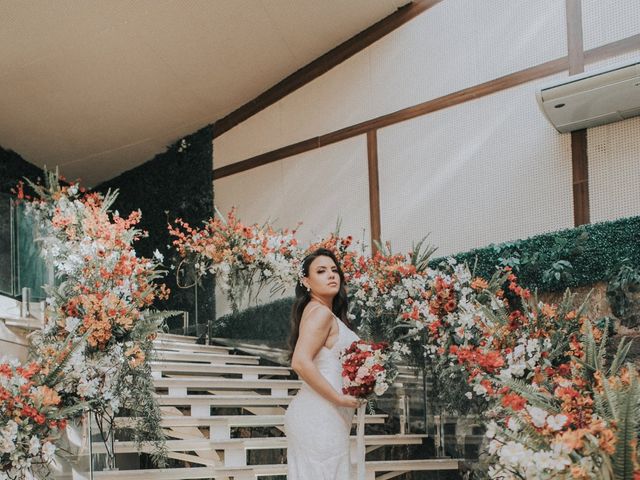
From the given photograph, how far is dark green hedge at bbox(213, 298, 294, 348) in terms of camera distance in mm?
9078

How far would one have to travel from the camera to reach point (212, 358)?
9.17 meters

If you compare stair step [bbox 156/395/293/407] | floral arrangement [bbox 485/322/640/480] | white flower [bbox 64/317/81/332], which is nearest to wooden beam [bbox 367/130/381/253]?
stair step [bbox 156/395/293/407]

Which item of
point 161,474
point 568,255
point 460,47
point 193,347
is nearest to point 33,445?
point 161,474

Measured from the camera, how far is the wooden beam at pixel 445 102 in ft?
26.9

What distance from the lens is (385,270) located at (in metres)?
7.37

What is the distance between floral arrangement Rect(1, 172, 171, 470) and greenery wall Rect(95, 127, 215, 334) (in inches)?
198

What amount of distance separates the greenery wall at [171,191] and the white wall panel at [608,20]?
6.16 m

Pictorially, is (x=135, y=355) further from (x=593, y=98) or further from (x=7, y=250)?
(x=593, y=98)

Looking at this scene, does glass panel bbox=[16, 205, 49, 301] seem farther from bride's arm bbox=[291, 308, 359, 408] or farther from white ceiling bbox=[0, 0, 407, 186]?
bride's arm bbox=[291, 308, 359, 408]

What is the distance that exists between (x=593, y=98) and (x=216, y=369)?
14.5 ft

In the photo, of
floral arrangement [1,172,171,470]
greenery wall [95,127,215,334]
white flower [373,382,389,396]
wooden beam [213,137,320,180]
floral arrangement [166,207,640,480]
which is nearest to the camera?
floral arrangement [166,207,640,480]

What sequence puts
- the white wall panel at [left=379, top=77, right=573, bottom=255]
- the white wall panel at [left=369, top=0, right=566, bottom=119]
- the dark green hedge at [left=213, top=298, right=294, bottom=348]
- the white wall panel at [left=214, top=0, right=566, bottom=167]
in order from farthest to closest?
the dark green hedge at [left=213, top=298, right=294, bottom=348] → the white wall panel at [left=214, top=0, right=566, bottom=167] → the white wall panel at [left=369, top=0, right=566, bottom=119] → the white wall panel at [left=379, top=77, right=573, bottom=255]

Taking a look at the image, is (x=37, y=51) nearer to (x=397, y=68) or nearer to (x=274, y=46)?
(x=274, y=46)

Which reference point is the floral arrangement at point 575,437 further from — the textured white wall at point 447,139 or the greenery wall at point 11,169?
the greenery wall at point 11,169
